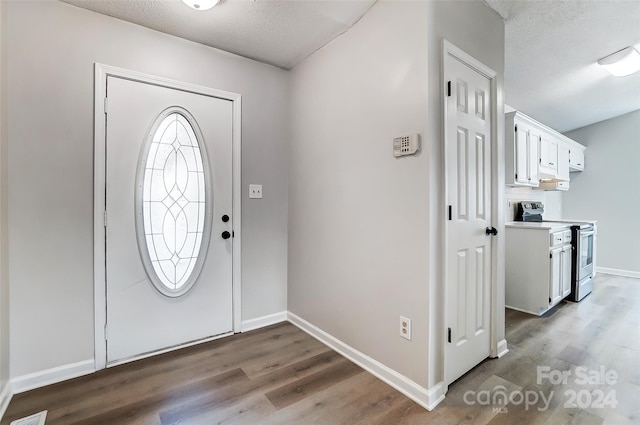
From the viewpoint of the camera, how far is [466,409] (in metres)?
1.63

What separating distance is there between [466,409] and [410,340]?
1.51 ft

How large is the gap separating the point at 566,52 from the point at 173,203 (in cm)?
383

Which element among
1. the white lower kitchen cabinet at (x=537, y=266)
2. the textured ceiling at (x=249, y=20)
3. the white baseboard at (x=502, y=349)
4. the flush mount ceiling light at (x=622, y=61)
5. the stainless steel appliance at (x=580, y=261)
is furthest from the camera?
the stainless steel appliance at (x=580, y=261)

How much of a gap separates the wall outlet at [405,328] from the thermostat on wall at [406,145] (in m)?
1.05

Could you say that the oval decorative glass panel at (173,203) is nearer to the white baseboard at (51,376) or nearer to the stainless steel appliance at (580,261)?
the white baseboard at (51,376)

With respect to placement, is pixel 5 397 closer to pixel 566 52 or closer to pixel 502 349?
pixel 502 349

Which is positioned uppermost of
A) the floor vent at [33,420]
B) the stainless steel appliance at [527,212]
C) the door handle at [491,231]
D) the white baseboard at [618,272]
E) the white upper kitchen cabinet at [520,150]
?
the white upper kitchen cabinet at [520,150]

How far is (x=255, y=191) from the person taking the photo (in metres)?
2.74

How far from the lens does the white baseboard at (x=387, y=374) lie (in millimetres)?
1662

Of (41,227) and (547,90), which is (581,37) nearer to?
(547,90)

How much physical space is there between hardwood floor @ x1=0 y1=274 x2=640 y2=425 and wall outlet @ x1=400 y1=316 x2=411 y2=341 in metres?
0.36

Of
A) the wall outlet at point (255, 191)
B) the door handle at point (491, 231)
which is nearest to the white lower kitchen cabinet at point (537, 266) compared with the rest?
the door handle at point (491, 231)

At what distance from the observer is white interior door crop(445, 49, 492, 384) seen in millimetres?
1778

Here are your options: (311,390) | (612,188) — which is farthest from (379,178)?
(612,188)
